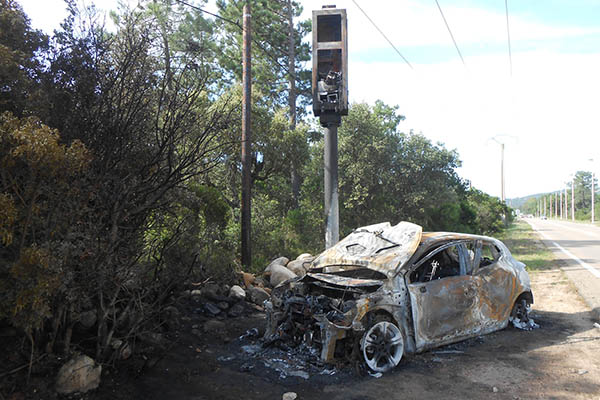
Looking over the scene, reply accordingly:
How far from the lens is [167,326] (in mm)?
6957

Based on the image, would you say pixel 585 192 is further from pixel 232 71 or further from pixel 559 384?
pixel 559 384

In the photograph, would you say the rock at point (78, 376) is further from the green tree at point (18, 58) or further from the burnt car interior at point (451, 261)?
the burnt car interior at point (451, 261)

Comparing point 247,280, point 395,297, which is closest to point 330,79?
point 247,280

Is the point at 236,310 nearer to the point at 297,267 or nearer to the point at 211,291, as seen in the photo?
the point at 211,291

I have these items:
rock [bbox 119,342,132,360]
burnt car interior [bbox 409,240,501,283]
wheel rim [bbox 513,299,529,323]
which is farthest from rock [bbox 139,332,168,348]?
wheel rim [bbox 513,299,529,323]

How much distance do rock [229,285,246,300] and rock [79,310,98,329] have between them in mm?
3635

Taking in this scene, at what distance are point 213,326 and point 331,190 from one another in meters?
3.78

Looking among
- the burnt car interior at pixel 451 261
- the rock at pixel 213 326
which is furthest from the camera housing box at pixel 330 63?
the rock at pixel 213 326

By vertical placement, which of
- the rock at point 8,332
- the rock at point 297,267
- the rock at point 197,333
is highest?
the rock at point 8,332

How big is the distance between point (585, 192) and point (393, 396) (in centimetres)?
14041

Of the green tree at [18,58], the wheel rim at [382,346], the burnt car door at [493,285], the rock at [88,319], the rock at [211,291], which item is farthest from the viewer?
the rock at [211,291]

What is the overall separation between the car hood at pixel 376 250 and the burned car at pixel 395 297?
15 millimetres

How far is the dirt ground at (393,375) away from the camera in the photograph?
4699mm

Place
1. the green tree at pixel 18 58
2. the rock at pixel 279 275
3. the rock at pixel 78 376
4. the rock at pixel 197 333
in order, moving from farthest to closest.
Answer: the rock at pixel 279 275
the rock at pixel 197 333
the green tree at pixel 18 58
the rock at pixel 78 376
